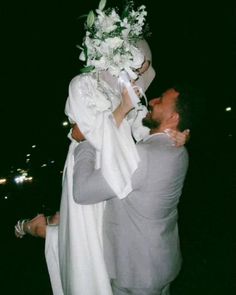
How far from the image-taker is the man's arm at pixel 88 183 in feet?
6.42

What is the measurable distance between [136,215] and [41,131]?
15.8m

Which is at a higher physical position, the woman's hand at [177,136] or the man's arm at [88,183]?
the woman's hand at [177,136]

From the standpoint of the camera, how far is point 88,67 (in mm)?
2125

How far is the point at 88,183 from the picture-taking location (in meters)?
1.96

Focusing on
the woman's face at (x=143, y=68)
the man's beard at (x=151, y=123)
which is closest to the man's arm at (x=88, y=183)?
the man's beard at (x=151, y=123)

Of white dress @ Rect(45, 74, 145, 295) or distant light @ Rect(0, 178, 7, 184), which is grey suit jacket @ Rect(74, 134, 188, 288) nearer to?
white dress @ Rect(45, 74, 145, 295)

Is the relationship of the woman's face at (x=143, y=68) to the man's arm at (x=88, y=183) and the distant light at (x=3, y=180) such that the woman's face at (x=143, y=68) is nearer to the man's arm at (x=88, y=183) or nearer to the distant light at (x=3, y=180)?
the man's arm at (x=88, y=183)

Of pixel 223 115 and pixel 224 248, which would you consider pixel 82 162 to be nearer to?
pixel 224 248

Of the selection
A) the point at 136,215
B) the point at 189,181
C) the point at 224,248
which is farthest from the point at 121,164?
the point at 189,181

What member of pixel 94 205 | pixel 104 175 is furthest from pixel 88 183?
pixel 94 205

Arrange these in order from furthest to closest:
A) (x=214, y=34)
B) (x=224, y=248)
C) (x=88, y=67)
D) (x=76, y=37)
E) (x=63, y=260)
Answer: (x=214, y=34) < (x=76, y=37) < (x=224, y=248) < (x=63, y=260) < (x=88, y=67)

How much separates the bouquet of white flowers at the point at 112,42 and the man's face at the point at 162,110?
43cm

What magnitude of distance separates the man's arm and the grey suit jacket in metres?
0.02

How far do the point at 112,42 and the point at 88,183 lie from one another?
896mm
